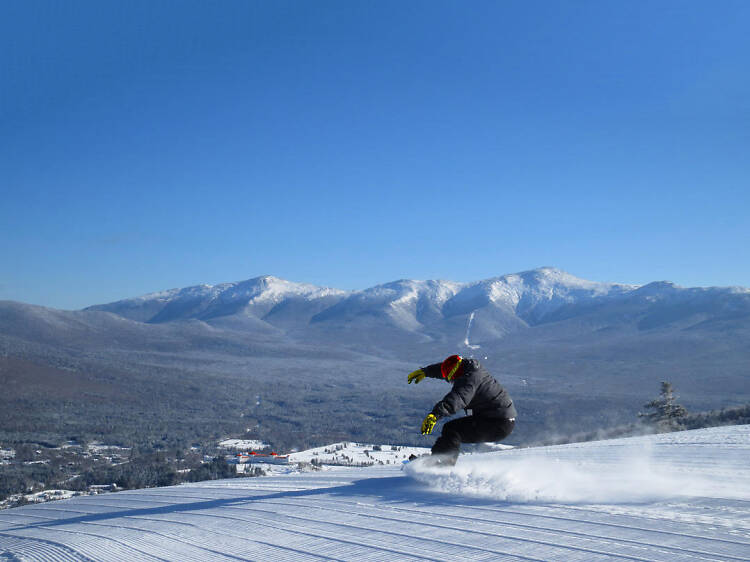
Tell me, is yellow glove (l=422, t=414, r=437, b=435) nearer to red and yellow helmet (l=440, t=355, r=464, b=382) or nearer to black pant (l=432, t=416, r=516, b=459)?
red and yellow helmet (l=440, t=355, r=464, b=382)

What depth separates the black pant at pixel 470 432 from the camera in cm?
620

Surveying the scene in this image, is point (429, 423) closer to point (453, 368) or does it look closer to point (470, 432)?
point (453, 368)

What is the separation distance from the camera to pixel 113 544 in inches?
184

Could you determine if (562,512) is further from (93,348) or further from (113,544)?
(93,348)

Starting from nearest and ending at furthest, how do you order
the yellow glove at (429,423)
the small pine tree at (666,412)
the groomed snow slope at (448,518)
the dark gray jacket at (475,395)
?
the groomed snow slope at (448,518), the yellow glove at (429,423), the dark gray jacket at (475,395), the small pine tree at (666,412)

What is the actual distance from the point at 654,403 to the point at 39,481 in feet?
94.9

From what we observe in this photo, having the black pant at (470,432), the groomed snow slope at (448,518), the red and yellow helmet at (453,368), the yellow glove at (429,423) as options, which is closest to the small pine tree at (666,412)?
the groomed snow slope at (448,518)

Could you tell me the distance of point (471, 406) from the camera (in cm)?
611

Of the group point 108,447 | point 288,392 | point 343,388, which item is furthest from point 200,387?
point 108,447

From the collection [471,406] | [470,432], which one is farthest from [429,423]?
[470,432]

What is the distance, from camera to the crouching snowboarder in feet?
19.3

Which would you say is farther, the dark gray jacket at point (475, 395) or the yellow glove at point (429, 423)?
the dark gray jacket at point (475, 395)

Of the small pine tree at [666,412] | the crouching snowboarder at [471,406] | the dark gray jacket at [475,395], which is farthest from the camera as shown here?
the small pine tree at [666,412]

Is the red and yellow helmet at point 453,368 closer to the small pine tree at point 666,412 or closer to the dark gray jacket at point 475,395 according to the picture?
the dark gray jacket at point 475,395
